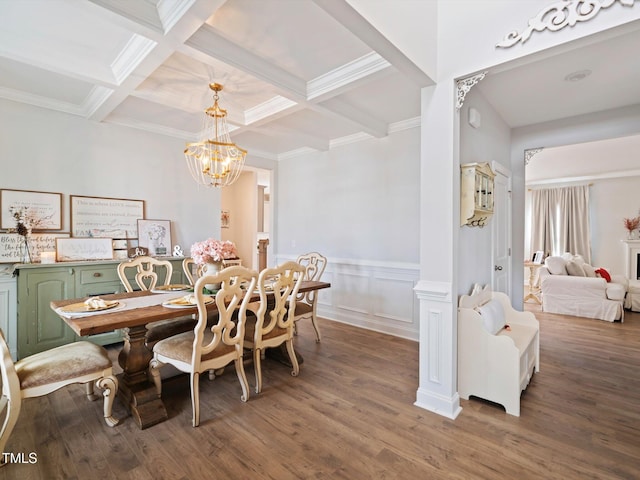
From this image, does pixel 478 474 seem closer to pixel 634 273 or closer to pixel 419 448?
pixel 419 448

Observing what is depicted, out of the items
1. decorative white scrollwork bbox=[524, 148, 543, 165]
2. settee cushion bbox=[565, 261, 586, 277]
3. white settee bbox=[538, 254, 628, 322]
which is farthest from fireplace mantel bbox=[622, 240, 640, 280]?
decorative white scrollwork bbox=[524, 148, 543, 165]

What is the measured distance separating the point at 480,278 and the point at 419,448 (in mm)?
1754

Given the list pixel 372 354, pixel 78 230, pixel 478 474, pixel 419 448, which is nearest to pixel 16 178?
pixel 78 230

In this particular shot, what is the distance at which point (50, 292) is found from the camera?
309 centimetres

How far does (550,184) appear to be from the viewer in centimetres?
796

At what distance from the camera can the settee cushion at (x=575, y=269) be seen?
536 centimetres

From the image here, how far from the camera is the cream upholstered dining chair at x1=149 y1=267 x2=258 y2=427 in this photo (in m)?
2.04

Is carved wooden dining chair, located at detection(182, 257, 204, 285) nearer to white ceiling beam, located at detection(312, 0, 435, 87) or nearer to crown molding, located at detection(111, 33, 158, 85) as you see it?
crown molding, located at detection(111, 33, 158, 85)

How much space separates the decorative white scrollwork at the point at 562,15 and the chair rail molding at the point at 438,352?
169cm

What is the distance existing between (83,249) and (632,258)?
972 centimetres

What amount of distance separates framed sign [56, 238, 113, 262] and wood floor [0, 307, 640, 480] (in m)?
1.52

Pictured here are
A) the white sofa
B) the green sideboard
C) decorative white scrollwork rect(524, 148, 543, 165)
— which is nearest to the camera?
the white sofa

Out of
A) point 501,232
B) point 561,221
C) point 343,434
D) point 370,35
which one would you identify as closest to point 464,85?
point 370,35

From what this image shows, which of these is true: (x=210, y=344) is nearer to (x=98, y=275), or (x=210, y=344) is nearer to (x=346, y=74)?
(x=98, y=275)
